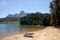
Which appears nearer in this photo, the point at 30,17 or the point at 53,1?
the point at 53,1

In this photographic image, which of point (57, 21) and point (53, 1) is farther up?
point (53, 1)

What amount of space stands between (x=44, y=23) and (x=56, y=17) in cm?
4500

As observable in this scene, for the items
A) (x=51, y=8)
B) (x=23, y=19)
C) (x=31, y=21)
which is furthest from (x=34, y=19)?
(x=51, y=8)

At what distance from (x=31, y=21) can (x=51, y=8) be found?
69.0 meters

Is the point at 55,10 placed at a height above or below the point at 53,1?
below

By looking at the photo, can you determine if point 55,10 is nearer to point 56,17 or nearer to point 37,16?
point 56,17

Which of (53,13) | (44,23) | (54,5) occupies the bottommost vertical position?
(44,23)

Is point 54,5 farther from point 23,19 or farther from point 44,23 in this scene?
point 23,19

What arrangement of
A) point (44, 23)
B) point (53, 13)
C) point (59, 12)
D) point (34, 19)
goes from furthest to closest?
A: point (34, 19), point (44, 23), point (53, 13), point (59, 12)

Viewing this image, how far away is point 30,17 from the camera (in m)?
110

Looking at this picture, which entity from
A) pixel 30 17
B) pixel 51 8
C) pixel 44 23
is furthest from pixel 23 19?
pixel 51 8

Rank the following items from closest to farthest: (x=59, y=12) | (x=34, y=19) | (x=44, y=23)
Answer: (x=59, y=12), (x=44, y=23), (x=34, y=19)

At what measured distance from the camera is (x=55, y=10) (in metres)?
35.0

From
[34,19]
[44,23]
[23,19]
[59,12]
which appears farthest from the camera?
[23,19]
